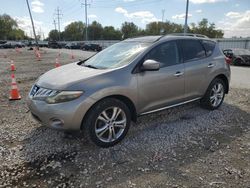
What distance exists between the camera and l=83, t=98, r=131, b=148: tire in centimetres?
349

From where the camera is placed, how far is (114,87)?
3.57m

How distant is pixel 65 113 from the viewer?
331 centimetres

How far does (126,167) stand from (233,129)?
96.3 inches

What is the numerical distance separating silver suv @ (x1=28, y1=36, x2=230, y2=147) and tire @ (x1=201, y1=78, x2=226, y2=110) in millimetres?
147

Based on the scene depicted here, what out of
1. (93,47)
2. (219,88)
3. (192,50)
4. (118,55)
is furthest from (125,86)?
(93,47)

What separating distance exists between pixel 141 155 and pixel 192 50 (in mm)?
2560

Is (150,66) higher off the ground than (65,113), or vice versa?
(150,66)

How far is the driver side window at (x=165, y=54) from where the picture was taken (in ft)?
13.6

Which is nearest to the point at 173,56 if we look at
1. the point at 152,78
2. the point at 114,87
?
the point at 152,78

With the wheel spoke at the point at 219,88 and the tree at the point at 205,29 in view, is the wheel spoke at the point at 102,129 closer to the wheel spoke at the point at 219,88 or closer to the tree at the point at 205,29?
the wheel spoke at the point at 219,88

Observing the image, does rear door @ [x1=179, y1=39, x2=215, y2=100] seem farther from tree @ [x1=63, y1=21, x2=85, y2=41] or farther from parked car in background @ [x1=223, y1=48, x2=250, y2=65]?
tree @ [x1=63, y1=21, x2=85, y2=41]

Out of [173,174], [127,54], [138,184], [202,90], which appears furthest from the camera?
[202,90]

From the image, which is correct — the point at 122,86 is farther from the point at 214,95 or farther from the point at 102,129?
the point at 214,95

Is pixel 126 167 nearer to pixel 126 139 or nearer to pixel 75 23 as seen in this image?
pixel 126 139
